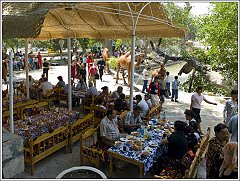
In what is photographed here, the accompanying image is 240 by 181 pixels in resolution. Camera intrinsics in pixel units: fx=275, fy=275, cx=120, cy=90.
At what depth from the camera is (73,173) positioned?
434 cm

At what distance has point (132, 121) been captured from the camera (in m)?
6.57

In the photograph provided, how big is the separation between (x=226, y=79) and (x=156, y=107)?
8.06 meters

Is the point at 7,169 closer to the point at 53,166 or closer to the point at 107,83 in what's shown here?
the point at 53,166

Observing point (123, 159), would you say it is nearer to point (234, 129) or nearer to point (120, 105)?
point (234, 129)

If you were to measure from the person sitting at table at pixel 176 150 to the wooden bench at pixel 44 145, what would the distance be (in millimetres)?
2225

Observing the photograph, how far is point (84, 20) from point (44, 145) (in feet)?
16.0

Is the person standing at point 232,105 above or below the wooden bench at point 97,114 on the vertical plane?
above

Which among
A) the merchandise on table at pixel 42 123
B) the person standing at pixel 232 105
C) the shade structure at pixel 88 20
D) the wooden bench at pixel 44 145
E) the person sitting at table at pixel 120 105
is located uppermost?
the shade structure at pixel 88 20

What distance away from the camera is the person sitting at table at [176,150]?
15.2ft

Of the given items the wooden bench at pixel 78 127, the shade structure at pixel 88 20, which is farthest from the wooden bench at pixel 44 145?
the shade structure at pixel 88 20

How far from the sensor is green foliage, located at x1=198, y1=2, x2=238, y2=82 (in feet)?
41.5

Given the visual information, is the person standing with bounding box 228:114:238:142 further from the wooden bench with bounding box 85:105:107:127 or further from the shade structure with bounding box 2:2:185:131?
the wooden bench with bounding box 85:105:107:127

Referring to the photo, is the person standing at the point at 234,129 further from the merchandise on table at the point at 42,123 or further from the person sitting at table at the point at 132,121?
the merchandise on table at the point at 42,123

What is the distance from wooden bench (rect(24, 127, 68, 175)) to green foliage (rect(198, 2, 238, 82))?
9.88 metres
